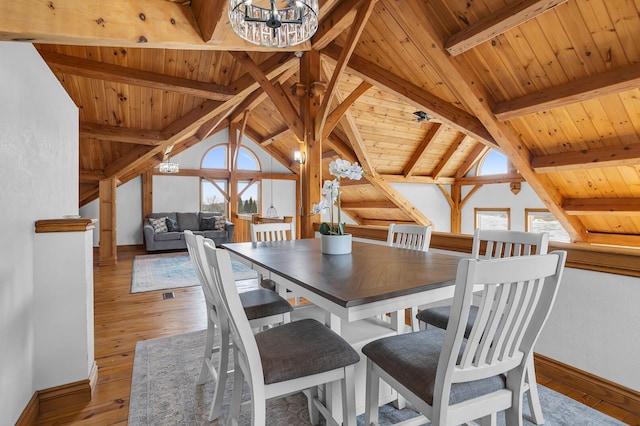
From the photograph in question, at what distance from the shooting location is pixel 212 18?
6.62 feet

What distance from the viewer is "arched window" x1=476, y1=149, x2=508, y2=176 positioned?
7.38 m

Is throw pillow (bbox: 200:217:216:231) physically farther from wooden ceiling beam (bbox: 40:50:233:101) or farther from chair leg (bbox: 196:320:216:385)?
chair leg (bbox: 196:320:216:385)

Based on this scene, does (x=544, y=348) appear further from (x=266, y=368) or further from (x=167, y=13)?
(x=167, y=13)

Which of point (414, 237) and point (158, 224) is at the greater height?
point (414, 237)

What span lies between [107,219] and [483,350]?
21.3ft

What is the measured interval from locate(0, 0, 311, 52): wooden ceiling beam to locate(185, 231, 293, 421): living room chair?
1.18 meters

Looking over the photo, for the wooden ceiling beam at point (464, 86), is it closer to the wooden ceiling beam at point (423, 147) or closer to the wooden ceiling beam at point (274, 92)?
the wooden ceiling beam at point (274, 92)

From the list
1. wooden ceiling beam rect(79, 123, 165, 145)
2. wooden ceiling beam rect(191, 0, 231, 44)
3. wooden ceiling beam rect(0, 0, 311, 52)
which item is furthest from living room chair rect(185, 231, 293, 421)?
wooden ceiling beam rect(79, 123, 165, 145)

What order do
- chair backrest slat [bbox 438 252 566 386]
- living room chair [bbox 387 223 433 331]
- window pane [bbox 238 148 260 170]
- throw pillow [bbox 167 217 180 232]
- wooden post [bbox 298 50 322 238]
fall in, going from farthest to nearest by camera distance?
window pane [bbox 238 148 260 170]
throw pillow [bbox 167 217 180 232]
wooden post [bbox 298 50 322 238]
living room chair [bbox 387 223 433 331]
chair backrest slat [bbox 438 252 566 386]

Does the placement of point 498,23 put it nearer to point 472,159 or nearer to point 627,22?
point 627,22

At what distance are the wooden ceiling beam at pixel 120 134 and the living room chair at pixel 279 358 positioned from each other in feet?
13.7

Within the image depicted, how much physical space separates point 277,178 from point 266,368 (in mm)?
8998

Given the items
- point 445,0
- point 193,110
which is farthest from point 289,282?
point 193,110

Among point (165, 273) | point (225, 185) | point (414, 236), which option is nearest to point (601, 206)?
point (414, 236)
